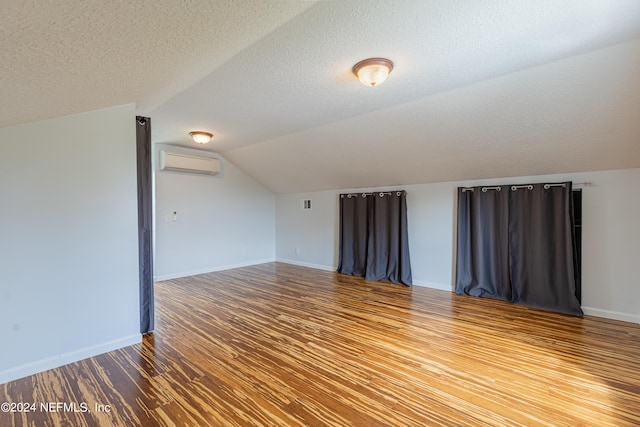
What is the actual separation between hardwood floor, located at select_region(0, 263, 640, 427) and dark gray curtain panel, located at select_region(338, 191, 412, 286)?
1427 millimetres

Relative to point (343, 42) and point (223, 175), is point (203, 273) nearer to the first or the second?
point (223, 175)

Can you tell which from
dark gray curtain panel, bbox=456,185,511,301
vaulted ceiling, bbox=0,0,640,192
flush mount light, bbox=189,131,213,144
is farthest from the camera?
flush mount light, bbox=189,131,213,144

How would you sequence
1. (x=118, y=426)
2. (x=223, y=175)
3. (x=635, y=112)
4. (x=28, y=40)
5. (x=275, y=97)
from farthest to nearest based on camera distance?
(x=223, y=175) → (x=275, y=97) → (x=635, y=112) → (x=118, y=426) → (x=28, y=40)

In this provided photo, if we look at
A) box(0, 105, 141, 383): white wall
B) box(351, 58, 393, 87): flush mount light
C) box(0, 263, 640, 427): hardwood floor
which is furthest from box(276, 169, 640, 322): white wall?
box(0, 105, 141, 383): white wall

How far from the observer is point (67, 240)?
240 centimetres

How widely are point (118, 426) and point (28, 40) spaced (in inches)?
79.3

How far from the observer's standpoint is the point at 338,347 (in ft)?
8.66

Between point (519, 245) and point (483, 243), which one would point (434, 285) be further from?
point (519, 245)

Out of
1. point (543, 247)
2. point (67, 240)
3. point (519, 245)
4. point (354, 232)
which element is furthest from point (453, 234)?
point (67, 240)

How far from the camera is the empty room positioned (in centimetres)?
169

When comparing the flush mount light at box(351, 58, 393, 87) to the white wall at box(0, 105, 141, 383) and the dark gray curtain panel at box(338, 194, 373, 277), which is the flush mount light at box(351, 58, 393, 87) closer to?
the white wall at box(0, 105, 141, 383)

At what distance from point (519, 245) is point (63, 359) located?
512 centimetres

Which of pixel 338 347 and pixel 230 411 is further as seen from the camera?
pixel 338 347

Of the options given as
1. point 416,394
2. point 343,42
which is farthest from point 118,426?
point 343,42
